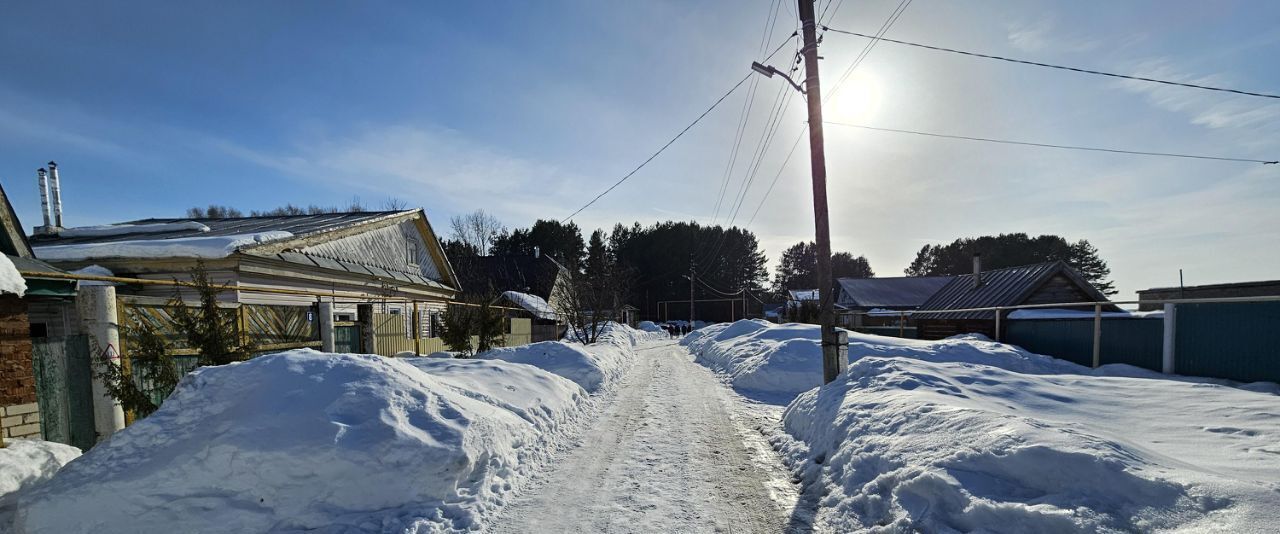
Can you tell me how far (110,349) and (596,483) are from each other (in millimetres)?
6233

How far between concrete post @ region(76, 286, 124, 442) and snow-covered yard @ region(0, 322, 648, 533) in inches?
74.1

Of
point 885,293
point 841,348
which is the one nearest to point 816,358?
point 841,348

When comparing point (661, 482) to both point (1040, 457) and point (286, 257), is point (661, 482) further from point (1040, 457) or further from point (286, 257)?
point (286, 257)

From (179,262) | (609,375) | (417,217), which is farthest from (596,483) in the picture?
(417,217)

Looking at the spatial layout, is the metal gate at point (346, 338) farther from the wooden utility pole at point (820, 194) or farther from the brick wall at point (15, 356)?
the wooden utility pole at point (820, 194)

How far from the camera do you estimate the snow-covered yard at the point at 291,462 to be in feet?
13.3

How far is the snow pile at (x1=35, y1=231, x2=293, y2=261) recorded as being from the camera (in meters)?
10.4

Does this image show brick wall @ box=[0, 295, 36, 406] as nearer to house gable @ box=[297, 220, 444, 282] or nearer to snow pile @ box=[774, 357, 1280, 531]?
house gable @ box=[297, 220, 444, 282]

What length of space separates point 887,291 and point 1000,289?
83.3ft

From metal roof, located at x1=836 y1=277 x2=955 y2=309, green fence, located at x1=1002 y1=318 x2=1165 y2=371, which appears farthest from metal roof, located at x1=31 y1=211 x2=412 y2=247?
metal roof, located at x1=836 y1=277 x2=955 y2=309

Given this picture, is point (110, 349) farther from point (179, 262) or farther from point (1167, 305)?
point (1167, 305)

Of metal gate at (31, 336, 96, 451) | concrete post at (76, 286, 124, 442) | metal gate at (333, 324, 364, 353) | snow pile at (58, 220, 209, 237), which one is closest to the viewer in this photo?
metal gate at (31, 336, 96, 451)

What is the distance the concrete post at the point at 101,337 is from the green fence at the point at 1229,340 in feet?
59.6

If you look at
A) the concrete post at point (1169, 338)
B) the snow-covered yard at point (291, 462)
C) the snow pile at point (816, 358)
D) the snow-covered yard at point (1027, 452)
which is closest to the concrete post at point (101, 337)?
the snow-covered yard at point (291, 462)
